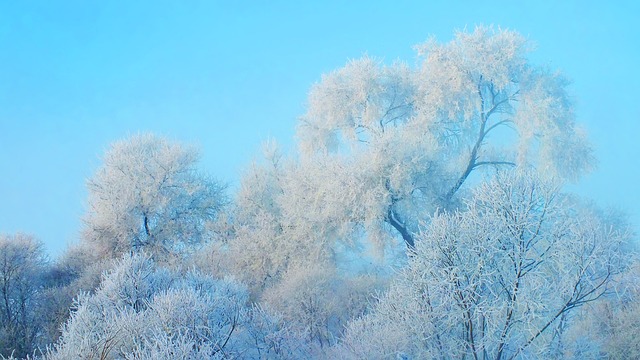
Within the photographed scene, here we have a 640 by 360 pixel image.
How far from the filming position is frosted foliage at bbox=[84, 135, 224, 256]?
27391 mm

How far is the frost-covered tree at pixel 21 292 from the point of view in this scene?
18.3m

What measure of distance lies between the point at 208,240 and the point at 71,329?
570 inches

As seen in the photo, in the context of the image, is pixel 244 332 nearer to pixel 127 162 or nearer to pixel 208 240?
pixel 208 240

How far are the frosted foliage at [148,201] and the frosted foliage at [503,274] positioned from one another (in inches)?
624

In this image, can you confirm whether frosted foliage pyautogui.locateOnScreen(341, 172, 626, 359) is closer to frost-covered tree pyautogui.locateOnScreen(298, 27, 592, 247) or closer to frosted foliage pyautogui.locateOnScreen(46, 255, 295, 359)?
frosted foliage pyautogui.locateOnScreen(46, 255, 295, 359)

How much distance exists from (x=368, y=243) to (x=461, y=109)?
716cm

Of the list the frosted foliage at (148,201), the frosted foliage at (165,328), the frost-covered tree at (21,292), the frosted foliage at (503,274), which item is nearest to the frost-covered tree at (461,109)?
the frosted foliage at (148,201)

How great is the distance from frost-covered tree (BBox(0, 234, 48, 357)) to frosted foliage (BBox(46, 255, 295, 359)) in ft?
8.99

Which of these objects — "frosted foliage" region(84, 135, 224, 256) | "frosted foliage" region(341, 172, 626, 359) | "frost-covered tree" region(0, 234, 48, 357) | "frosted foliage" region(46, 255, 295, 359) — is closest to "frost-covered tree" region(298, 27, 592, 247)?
"frosted foliage" region(84, 135, 224, 256)

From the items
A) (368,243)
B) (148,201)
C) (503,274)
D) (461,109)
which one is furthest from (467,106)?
(503,274)

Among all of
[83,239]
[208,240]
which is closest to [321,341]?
[208,240]

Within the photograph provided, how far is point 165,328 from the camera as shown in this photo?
44.5 feet

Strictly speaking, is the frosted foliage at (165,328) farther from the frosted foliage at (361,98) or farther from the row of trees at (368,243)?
the frosted foliage at (361,98)

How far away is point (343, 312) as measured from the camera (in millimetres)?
20969
